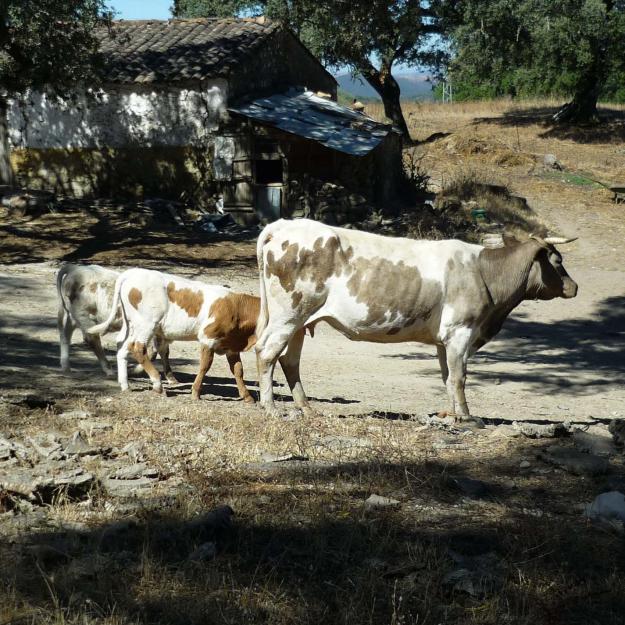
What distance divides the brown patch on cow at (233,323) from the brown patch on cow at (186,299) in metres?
0.16

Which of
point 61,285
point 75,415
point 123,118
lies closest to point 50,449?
point 75,415

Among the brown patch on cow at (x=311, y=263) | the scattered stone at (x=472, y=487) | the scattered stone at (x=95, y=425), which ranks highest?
the brown patch on cow at (x=311, y=263)

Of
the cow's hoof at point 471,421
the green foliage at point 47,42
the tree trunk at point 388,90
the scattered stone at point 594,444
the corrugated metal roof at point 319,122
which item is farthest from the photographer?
the tree trunk at point 388,90

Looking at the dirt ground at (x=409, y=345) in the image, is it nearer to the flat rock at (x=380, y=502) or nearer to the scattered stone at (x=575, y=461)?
the scattered stone at (x=575, y=461)

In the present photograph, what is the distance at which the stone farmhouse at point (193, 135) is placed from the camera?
28344mm

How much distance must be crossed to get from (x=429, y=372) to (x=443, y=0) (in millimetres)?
27591

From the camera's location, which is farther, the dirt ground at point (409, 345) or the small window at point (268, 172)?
the small window at point (268, 172)

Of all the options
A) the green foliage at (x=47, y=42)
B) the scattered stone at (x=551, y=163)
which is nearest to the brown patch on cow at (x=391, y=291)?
the green foliage at (x=47, y=42)

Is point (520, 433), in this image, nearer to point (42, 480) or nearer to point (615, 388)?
point (42, 480)

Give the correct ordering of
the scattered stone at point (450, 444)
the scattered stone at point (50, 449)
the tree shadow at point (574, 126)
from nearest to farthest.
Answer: the scattered stone at point (50, 449) < the scattered stone at point (450, 444) < the tree shadow at point (574, 126)

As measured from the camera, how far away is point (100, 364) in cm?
1151

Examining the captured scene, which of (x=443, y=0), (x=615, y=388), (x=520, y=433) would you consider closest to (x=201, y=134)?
(x=443, y=0)

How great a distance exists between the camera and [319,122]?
2862 cm

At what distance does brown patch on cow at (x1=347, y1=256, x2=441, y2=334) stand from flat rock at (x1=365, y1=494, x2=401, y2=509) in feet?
12.4
